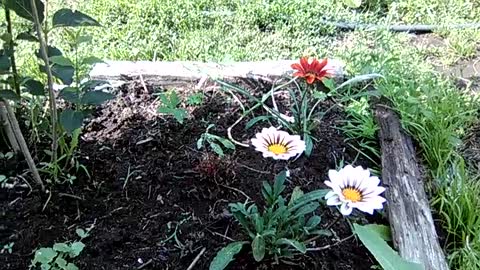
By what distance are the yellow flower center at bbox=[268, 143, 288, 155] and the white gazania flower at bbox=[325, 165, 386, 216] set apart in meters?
0.16

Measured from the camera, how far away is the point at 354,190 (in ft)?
5.45

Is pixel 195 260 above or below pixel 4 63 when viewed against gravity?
below

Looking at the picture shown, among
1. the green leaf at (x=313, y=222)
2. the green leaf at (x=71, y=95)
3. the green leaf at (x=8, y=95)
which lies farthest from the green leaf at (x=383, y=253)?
the green leaf at (x=8, y=95)

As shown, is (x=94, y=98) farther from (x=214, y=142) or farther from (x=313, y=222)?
(x=313, y=222)

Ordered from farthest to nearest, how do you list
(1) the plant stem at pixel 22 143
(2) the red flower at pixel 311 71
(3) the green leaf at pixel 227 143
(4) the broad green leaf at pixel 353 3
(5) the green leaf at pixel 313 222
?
(4) the broad green leaf at pixel 353 3 < (3) the green leaf at pixel 227 143 < (2) the red flower at pixel 311 71 < (1) the plant stem at pixel 22 143 < (5) the green leaf at pixel 313 222

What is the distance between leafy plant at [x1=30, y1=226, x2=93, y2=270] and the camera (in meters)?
1.61

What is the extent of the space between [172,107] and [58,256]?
683 mm

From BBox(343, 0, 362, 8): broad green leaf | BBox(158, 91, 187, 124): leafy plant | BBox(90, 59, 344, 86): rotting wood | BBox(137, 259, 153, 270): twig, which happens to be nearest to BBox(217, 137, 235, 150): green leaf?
BBox(158, 91, 187, 124): leafy plant

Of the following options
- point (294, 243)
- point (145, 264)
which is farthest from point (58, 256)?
point (294, 243)

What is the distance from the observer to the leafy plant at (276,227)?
5.41 ft

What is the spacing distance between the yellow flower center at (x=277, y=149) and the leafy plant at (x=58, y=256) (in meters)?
0.54

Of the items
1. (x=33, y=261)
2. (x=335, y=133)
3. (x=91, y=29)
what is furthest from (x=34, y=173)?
(x=91, y=29)

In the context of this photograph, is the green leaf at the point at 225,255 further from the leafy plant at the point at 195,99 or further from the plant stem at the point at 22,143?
the leafy plant at the point at 195,99

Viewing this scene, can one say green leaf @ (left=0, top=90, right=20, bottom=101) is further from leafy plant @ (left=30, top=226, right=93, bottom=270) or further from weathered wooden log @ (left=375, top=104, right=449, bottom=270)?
weathered wooden log @ (left=375, top=104, right=449, bottom=270)
